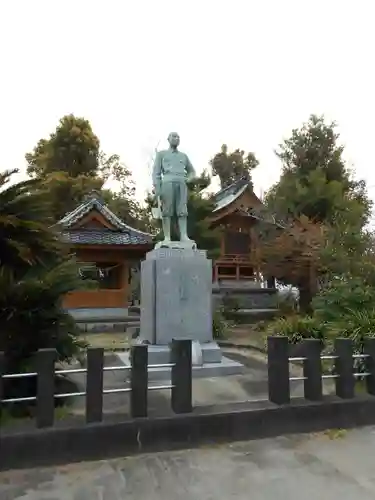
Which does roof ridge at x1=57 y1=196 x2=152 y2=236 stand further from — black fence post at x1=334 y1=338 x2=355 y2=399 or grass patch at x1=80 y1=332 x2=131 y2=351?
black fence post at x1=334 y1=338 x2=355 y2=399

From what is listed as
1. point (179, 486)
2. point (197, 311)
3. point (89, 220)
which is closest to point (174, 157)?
point (197, 311)

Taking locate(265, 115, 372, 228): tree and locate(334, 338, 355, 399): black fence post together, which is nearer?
locate(334, 338, 355, 399): black fence post

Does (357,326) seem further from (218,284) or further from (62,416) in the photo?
(218,284)

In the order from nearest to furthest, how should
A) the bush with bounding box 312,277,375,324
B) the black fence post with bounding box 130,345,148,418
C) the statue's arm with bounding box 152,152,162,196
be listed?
the black fence post with bounding box 130,345,148,418, the bush with bounding box 312,277,375,324, the statue's arm with bounding box 152,152,162,196

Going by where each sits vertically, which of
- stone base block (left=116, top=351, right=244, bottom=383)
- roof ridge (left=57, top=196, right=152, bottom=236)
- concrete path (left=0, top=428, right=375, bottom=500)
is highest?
roof ridge (left=57, top=196, right=152, bottom=236)

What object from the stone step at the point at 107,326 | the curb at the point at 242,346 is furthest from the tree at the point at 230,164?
the curb at the point at 242,346

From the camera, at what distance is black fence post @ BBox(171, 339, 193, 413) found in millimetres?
4215

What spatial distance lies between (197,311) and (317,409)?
2.69 m

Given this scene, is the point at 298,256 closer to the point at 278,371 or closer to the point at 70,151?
the point at 278,371

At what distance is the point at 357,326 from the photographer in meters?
6.28

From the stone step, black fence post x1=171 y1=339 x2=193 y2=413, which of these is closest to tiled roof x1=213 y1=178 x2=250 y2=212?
the stone step

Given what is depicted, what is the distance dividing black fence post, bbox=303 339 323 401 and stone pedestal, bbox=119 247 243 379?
78.8 inches

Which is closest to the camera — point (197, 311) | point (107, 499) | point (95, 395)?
point (107, 499)

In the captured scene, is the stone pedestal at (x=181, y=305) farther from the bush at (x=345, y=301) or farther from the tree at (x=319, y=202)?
the tree at (x=319, y=202)
